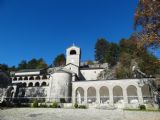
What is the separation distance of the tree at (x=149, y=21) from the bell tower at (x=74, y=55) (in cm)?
3097

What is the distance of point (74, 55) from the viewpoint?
157ft

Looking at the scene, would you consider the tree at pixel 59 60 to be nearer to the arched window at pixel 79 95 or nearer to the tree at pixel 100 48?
the tree at pixel 100 48

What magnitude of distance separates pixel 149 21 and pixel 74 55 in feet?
107

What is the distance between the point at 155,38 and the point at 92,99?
21702mm

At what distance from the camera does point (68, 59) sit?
47.8 meters

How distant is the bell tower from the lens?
155ft

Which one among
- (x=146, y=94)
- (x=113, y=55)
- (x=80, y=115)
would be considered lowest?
(x=80, y=115)

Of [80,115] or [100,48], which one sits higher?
[100,48]

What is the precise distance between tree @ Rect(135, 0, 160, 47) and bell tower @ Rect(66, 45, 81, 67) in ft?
102

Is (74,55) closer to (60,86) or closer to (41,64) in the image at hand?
(60,86)

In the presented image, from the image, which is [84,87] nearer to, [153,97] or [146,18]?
[153,97]

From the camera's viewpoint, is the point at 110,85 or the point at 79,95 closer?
the point at 110,85

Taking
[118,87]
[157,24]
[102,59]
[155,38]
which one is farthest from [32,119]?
[102,59]

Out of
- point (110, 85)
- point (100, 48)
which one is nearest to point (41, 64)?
point (100, 48)
